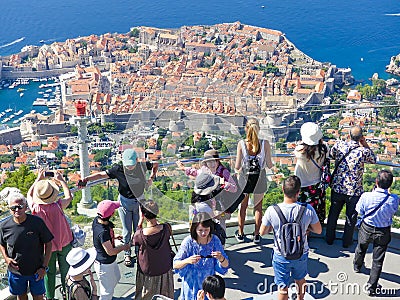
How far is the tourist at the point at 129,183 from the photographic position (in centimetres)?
238

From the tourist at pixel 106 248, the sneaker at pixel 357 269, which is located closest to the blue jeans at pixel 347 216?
the sneaker at pixel 357 269

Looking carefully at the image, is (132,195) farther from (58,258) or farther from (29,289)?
(29,289)

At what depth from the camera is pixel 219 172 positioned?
2.42 metres

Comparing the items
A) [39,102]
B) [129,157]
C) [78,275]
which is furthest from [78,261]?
[39,102]

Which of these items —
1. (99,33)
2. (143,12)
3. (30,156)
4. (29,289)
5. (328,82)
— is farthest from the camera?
(143,12)

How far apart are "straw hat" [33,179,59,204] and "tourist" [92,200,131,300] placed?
0.68 ft

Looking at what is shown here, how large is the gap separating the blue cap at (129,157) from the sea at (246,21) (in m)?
37.4

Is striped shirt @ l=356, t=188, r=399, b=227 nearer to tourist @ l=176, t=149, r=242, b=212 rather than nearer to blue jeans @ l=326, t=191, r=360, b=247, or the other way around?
blue jeans @ l=326, t=191, r=360, b=247

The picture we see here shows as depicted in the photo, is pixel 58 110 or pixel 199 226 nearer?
pixel 199 226

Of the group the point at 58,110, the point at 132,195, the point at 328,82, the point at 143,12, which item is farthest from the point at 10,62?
the point at 132,195

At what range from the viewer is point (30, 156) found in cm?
2598

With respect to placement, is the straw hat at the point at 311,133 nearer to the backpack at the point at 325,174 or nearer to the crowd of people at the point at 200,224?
the crowd of people at the point at 200,224

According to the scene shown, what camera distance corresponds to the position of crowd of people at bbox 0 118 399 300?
2010mm

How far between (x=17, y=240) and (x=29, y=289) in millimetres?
325
